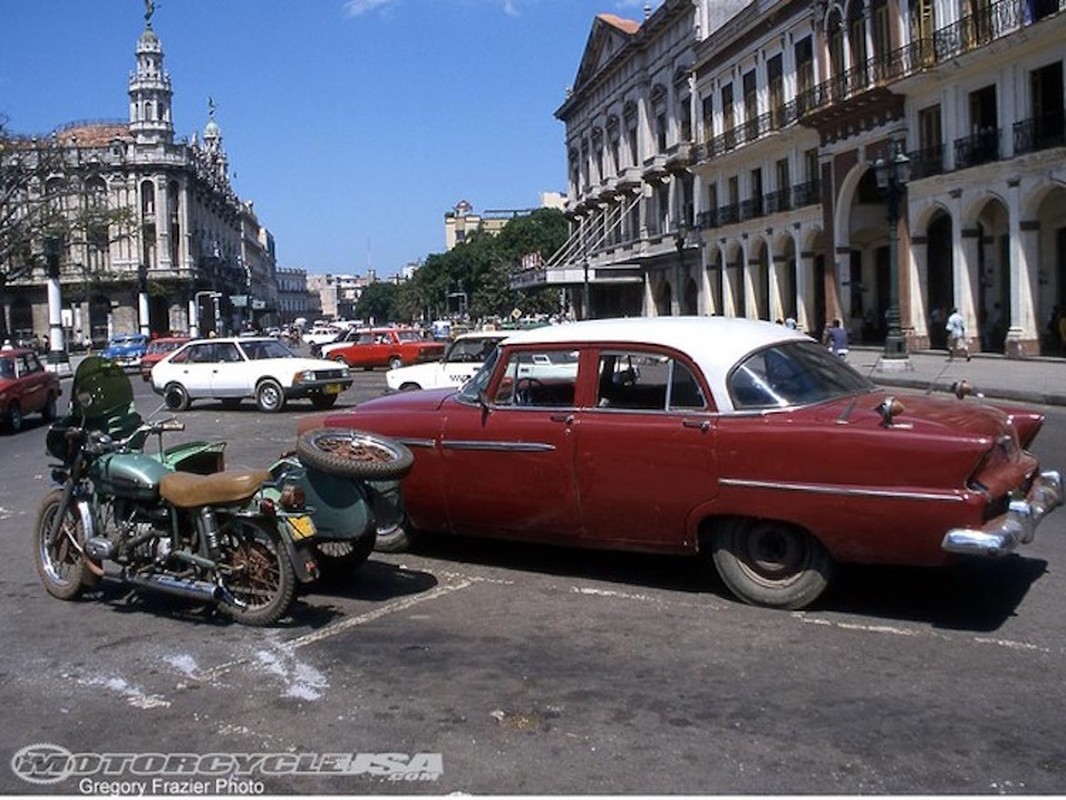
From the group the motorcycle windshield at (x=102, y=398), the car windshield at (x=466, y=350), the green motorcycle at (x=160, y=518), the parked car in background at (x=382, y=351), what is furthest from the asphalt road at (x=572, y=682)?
the parked car in background at (x=382, y=351)

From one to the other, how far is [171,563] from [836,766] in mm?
4057

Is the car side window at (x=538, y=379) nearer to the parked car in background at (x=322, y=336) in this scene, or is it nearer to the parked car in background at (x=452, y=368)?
the parked car in background at (x=452, y=368)

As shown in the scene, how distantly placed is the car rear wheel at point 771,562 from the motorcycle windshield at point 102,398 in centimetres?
379

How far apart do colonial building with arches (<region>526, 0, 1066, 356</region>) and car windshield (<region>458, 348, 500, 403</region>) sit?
21371 mm

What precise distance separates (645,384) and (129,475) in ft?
10.3

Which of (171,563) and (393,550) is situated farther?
Answer: (393,550)

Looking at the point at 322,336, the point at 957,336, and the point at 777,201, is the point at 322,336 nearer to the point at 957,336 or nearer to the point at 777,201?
the point at 777,201

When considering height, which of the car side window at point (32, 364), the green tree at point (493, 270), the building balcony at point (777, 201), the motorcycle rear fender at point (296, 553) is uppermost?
the green tree at point (493, 270)

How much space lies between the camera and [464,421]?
749 cm

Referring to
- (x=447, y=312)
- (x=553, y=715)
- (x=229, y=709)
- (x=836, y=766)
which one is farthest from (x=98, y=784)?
(x=447, y=312)

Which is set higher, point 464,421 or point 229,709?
point 464,421

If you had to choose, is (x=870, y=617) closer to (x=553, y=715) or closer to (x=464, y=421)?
(x=553, y=715)

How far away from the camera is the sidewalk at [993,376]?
20.3 meters

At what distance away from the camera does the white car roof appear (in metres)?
6.68
